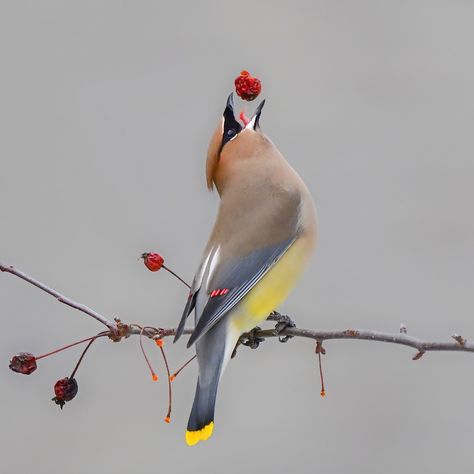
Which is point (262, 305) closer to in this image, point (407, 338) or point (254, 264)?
point (254, 264)

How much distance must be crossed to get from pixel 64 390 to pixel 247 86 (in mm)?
536

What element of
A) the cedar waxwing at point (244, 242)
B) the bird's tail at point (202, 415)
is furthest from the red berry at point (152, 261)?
the bird's tail at point (202, 415)

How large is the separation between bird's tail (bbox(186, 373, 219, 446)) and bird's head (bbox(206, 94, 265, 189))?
376 mm

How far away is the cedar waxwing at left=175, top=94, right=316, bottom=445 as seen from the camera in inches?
53.3

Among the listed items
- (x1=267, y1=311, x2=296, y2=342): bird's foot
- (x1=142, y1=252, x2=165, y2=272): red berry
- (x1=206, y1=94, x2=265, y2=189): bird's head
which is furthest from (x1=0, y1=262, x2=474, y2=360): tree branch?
(x1=206, y1=94, x2=265, y2=189): bird's head

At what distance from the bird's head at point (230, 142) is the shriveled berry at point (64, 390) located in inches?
16.0

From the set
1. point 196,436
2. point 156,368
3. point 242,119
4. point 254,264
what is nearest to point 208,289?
point 254,264

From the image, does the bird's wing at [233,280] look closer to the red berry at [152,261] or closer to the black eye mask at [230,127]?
the red berry at [152,261]

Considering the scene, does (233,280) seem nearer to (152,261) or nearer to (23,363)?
(152,261)

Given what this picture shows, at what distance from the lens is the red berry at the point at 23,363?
1.32 meters

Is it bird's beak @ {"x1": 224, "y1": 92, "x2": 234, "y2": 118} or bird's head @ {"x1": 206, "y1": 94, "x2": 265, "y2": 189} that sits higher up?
bird's beak @ {"x1": 224, "y1": 92, "x2": 234, "y2": 118}

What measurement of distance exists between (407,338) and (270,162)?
51 centimetres

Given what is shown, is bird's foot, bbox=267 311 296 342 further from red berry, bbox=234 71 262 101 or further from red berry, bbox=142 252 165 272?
red berry, bbox=234 71 262 101

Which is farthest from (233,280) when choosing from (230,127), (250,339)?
(230,127)
